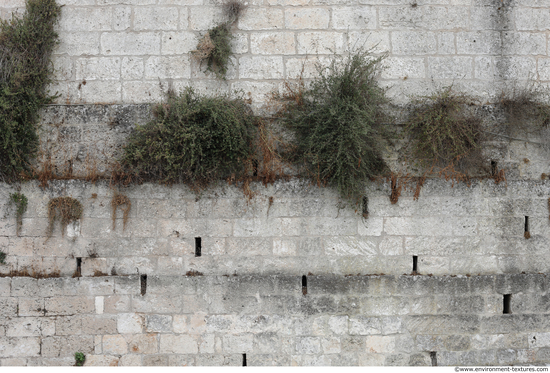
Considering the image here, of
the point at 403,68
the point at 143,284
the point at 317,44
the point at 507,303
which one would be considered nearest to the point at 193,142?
the point at 143,284

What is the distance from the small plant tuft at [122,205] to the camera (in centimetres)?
447

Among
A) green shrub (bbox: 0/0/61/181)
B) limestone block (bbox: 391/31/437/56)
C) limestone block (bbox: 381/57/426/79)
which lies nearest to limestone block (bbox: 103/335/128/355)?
green shrub (bbox: 0/0/61/181)

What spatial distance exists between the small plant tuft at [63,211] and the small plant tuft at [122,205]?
404 mm

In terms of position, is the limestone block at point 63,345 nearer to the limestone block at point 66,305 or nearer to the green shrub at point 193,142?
the limestone block at point 66,305

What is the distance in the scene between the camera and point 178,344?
451cm

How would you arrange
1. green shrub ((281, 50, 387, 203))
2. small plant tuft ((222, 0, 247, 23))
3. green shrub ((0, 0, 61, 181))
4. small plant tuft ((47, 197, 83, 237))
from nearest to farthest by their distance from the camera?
green shrub ((281, 50, 387, 203)), green shrub ((0, 0, 61, 181)), small plant tuft ((47, 197, 83, 237)), small plant tuft ((222, 0, 247, 23))

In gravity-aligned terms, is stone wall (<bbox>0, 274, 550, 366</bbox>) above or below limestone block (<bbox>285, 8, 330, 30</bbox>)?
below

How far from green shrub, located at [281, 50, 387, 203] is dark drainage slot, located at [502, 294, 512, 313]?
7.37 ft

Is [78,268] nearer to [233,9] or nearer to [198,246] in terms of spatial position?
[198,246]

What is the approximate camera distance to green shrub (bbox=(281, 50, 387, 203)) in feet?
13.8

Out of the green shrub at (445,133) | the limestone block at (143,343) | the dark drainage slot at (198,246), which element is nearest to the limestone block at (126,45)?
the dark drainage slot at (198,246)

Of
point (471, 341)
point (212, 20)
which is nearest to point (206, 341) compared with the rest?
point (471, 341)

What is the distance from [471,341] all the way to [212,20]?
202 inches

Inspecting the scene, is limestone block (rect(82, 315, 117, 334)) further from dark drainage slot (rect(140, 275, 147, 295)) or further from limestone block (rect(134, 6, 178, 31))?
limestone block (rect(134, 6, 178, 31))
